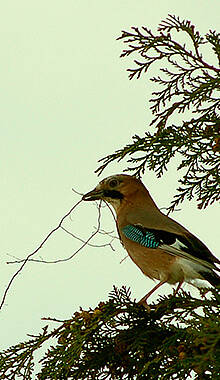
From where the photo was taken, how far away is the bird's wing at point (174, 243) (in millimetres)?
3734

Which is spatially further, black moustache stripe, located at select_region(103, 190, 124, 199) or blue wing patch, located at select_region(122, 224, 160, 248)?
black moustache stripe, located at select_region(103, 190, 124, 199)

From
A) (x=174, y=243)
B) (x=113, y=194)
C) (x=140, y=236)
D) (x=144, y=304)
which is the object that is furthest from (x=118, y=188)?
(x=144, y=304)

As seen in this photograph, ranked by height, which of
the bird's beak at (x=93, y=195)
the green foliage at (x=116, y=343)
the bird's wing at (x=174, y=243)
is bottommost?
the green foliage at (x=116, y=343)

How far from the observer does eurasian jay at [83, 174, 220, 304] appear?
12.3ft

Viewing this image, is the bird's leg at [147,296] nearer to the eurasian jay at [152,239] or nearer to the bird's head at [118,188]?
the eurasian jay at [152,239]

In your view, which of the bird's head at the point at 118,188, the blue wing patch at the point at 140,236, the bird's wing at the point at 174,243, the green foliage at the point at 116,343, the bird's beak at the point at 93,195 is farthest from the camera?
the bird's head at the point at 118,188

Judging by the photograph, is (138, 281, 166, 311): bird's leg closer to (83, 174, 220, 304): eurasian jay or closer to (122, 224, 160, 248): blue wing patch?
(83, 174, 220, 304): eurasian jay

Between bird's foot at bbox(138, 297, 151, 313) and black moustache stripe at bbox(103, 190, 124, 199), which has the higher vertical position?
black moustache stripe at bbox(103, 190, 124, 199)

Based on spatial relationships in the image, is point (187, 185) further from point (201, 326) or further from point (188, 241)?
point (201, 326)

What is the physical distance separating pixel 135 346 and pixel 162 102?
4.19 feet

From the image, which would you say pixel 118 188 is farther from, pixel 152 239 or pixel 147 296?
pixel 147 296

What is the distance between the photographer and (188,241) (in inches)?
151

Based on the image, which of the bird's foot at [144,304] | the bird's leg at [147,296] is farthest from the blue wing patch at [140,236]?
the bird's foot at [144,304]

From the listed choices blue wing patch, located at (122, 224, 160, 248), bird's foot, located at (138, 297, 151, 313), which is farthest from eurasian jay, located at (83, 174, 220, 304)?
bird's foot, located at (138, 297, 151, 313)
